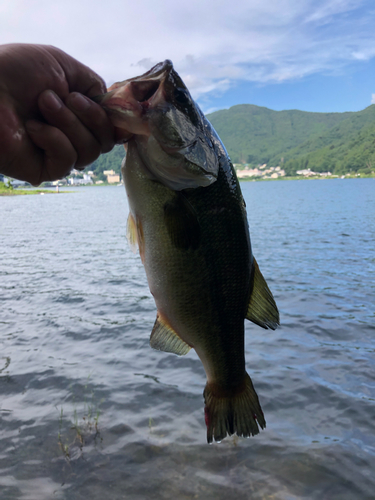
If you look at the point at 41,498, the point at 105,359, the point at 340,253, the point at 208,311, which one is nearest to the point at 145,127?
the point at 208,311

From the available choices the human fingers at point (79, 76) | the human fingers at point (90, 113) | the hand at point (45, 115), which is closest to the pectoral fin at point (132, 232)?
the hand at point (45, 115)

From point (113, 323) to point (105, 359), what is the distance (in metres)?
2.61

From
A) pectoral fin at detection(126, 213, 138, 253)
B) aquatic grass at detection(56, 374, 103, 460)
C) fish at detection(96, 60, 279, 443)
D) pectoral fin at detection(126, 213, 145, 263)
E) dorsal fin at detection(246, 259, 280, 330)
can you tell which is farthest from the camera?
aquatic grass at detection(56, 374, 103, 460)

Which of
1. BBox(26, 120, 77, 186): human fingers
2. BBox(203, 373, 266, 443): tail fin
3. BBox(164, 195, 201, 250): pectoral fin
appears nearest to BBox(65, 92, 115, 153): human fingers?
BBox(26, 120, 77, 186): human fingers

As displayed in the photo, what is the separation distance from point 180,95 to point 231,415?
220 cm

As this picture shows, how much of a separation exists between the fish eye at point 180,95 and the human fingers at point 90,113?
1.26 feet

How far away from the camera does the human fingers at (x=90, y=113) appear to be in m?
1.96

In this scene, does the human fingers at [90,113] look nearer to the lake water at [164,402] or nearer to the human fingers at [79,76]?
the human fingers at [79,76]

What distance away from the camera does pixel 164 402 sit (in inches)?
303

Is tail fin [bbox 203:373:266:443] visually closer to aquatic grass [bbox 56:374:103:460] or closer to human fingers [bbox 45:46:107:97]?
human fingers [bbox 45:46:107:97]

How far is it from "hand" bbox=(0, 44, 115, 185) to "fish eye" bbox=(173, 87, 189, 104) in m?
0.39

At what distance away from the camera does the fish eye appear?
6.61 ft

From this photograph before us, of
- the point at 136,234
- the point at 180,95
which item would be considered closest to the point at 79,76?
the point at 180,95

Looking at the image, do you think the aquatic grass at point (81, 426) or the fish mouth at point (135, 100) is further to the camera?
the aquatic grass at point (81, 426)
